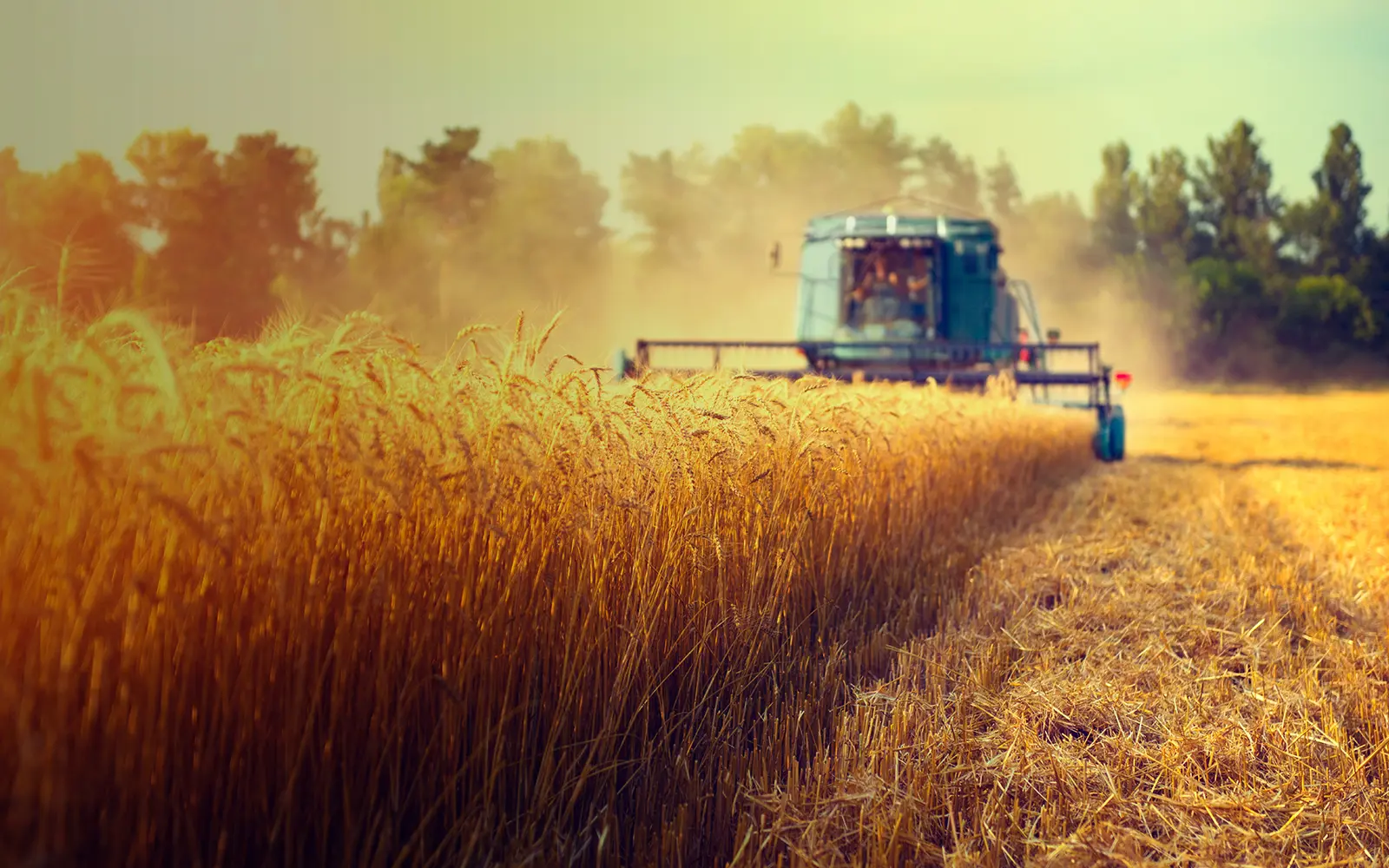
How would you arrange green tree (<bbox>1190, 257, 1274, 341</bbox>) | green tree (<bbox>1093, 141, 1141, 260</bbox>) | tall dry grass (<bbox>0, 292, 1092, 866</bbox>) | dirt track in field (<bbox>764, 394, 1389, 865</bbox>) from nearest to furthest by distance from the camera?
tall dry grass (<bbox>0, 292, 1092, 866</bbox>) → dirt track in field (<bbox>764, 394, 1389, 865</bbox>) → green tree (<bbox>1190, 257, 1274, 341</bbox>) → green tree (<bbox>1093, 141, 1141, 260</bbox>)

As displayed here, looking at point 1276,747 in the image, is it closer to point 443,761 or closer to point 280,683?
point 443,761

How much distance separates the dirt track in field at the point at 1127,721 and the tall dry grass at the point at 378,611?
0.29 meters

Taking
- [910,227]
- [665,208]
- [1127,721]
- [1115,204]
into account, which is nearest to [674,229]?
[665,208]

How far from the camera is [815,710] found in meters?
3.11

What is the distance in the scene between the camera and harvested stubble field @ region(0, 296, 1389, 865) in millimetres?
1659

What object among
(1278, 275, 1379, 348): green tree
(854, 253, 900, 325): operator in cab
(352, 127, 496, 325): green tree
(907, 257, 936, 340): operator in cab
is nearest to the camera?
(907, 257, 936, 340): operator in cab

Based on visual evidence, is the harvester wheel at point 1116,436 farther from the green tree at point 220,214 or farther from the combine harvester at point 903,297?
the green tree at point 220,214

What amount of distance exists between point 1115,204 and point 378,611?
2464 inches

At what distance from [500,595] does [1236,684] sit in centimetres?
276

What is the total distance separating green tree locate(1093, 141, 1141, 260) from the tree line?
0.11 meters

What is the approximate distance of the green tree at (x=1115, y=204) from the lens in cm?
5800

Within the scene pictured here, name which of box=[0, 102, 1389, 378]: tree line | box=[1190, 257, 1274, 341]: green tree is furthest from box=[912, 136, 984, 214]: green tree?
box=[1190, 257, 1274, 341]: green tree

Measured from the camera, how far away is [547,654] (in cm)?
247

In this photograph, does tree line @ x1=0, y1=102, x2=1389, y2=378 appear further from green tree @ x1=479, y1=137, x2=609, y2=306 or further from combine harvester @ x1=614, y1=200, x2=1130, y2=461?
combine harvester @ x1=614, y1=200, x2=1130, y2=461
